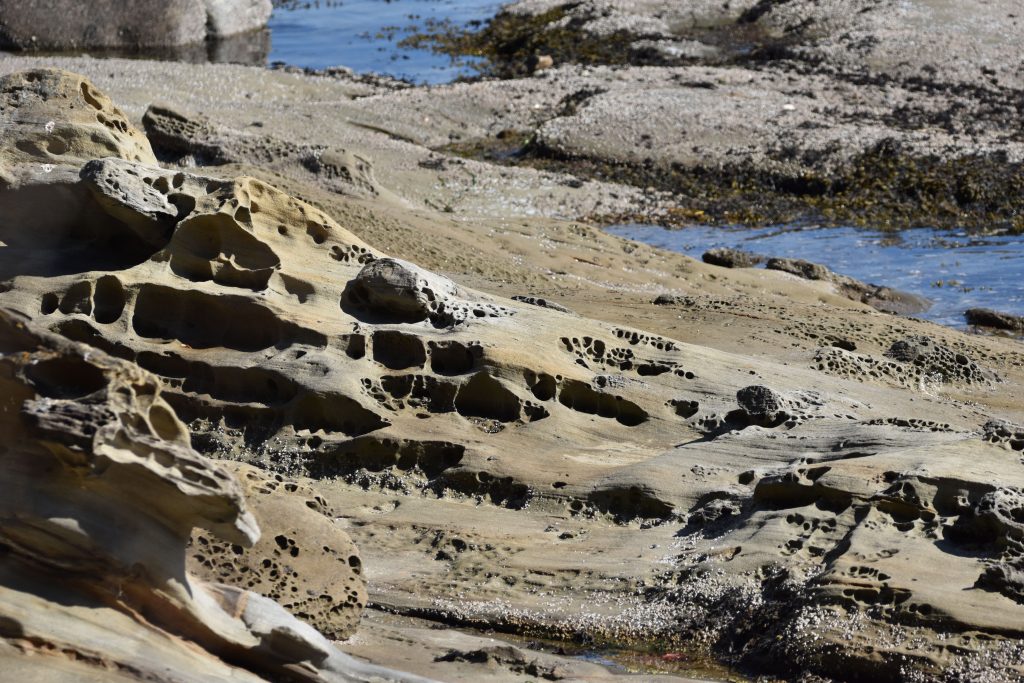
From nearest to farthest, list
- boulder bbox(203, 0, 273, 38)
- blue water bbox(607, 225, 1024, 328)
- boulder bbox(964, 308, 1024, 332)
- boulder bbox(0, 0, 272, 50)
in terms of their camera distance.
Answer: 1. boulder bbox(964, 308, 1024, 332)
2. blue water bbox(607, 225, 1024, 328)
3. boulder bbox(0, 0, 272, 50)
4. boulder bbox(203, 0, 273, 38)

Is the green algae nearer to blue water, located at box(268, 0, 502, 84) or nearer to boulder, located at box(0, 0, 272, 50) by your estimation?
blue water, located at box(268, 0, 502, 84)

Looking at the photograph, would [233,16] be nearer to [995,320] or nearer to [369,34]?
[369,34]

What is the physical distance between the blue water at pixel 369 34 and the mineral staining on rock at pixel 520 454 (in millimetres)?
17906

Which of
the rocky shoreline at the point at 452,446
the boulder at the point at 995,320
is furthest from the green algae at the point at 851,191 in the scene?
the rocky shoreline at the point at 452,446

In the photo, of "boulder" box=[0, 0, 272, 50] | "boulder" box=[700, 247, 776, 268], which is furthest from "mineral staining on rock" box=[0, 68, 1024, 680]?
"boulder" box=[0, 0, 272, 50]

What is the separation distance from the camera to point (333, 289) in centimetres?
902

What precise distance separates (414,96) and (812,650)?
1852 cm

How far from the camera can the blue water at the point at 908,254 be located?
616 inches

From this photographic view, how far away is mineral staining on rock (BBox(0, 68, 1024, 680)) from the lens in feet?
21.7

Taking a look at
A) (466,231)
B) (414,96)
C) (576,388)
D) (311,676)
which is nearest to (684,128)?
(414,96)

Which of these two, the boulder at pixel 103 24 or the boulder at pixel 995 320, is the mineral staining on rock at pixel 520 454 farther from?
the boulder at pixel 103 24

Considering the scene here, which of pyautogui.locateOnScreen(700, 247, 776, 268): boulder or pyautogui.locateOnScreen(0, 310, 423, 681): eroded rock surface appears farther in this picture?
pyautogui.locateOnScreen(700, 247, 776, 268): boulder

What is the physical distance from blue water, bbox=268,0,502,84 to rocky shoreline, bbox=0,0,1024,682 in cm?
1439

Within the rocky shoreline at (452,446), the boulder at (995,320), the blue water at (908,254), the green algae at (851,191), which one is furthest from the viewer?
the green algae at (851,191)
